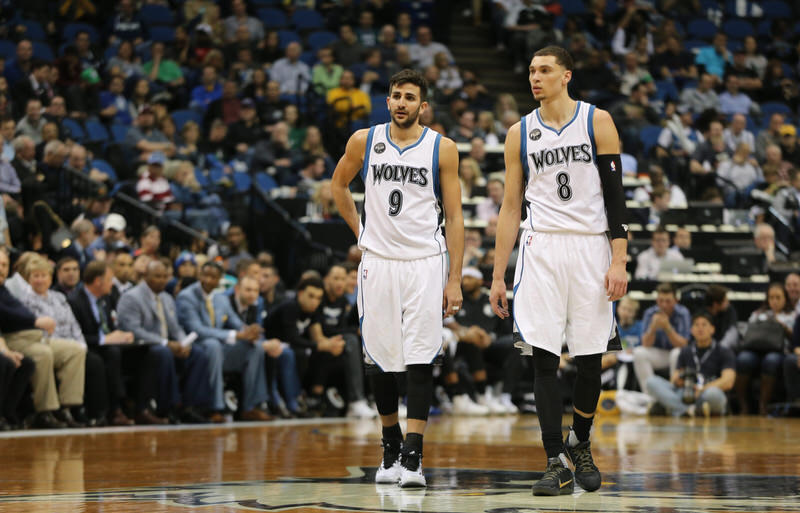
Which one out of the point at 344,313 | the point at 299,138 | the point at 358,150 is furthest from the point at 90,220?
the point at 358,150

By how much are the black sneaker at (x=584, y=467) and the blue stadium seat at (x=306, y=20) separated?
15.6 m

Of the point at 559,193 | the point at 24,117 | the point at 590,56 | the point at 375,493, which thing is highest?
the point at 590,56

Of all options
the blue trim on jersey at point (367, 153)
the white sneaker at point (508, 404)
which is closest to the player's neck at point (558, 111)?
the blue trim on jersey at point (367, 153)

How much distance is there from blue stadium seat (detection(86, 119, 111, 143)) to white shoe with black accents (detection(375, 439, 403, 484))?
1075cm

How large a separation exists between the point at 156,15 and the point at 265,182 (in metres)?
4.49

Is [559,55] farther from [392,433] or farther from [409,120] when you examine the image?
[392,433]

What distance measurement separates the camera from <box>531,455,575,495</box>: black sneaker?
5.33 metres

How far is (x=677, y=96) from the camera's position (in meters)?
20.9

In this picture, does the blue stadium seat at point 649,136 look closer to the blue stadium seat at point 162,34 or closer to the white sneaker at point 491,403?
the white sneaker at point 491,403

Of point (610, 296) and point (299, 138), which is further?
point (299, 138)

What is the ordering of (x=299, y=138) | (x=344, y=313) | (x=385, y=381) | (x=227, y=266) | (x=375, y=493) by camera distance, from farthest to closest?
(x=299, y=138), (x=227, y=266), (x=344, y=313), (x=385, y=381), (x=375, y=493)

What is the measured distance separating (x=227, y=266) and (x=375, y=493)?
9.11 meters

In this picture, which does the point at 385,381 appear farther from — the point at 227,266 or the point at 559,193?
the point at 227,266

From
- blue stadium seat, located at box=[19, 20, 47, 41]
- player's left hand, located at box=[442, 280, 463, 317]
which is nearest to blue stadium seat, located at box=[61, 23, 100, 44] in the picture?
blue stadium seat, located at box=[19, 20, 47, 41]
